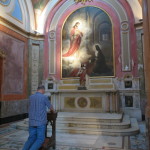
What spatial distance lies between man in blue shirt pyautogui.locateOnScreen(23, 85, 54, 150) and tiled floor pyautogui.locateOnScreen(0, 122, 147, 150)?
113 centimetres

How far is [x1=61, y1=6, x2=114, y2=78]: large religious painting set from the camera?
33.0 feet

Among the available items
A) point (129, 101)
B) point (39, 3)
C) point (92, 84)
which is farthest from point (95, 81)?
point (39, 3)

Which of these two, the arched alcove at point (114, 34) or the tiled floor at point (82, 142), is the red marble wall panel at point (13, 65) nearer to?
the arched alcove at point (114, 34)

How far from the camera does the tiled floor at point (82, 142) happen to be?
4.76m

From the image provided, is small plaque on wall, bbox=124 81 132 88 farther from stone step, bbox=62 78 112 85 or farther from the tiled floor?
the tiled floor

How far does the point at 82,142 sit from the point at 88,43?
6511 millimetres

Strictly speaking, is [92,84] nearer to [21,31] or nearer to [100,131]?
[100,131]

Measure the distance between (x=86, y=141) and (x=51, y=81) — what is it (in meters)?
6.05

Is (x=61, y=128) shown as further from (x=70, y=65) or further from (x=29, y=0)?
(x=29, y=0)

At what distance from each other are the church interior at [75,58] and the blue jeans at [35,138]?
3308 mm

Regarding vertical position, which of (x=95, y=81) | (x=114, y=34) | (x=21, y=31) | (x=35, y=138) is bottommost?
(x=35, y=138)

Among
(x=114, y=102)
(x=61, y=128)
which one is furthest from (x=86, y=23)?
(x=61, y=128)

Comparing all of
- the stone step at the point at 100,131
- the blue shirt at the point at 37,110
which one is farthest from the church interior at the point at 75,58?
the blue shirt at the point at 37,110

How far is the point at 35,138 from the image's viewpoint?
12.7 ft
